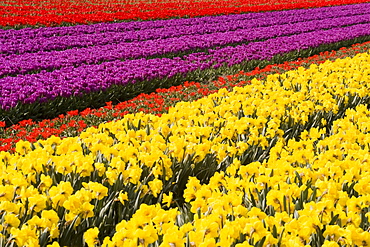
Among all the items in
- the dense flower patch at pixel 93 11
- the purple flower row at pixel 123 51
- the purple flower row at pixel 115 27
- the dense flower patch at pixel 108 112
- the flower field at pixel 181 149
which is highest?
the dense flower patch at pixel 93 11

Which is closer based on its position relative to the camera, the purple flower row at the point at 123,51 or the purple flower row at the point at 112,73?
the purple flower row at the point at 112,73

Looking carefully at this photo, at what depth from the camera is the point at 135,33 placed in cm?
1633

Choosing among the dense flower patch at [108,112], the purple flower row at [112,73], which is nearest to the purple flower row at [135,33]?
the purple flower row at [112,73]

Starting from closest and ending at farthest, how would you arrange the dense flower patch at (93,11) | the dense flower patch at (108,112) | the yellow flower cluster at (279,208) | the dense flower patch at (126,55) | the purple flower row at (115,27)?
the yellow flower cluster at (279,208) < the dense flower patch at (108,112) < the dense flower patch at (126,55) < the purple flower row at (115,27) < the dense flower patch at (93,11)

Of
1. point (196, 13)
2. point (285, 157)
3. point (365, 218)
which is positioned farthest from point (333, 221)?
point (196, 13)

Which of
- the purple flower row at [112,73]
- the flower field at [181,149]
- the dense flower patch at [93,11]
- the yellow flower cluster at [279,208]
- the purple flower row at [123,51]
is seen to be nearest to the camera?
the yellow flower cluster at [279,208]

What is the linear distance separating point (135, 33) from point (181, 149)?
12744 millimetres

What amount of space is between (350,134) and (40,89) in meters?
5.88

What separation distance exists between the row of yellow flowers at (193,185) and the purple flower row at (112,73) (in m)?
3.29

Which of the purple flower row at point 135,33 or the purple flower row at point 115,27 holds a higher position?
the purple flower row at point 115,27

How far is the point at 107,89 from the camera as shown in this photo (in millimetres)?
8844

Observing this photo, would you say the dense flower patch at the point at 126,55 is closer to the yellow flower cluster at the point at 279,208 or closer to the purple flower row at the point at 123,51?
the purple flower row at the point at 123,51

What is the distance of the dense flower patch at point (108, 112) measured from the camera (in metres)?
6.32

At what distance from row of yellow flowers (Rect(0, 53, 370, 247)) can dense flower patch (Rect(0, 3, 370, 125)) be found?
10.8 feet
